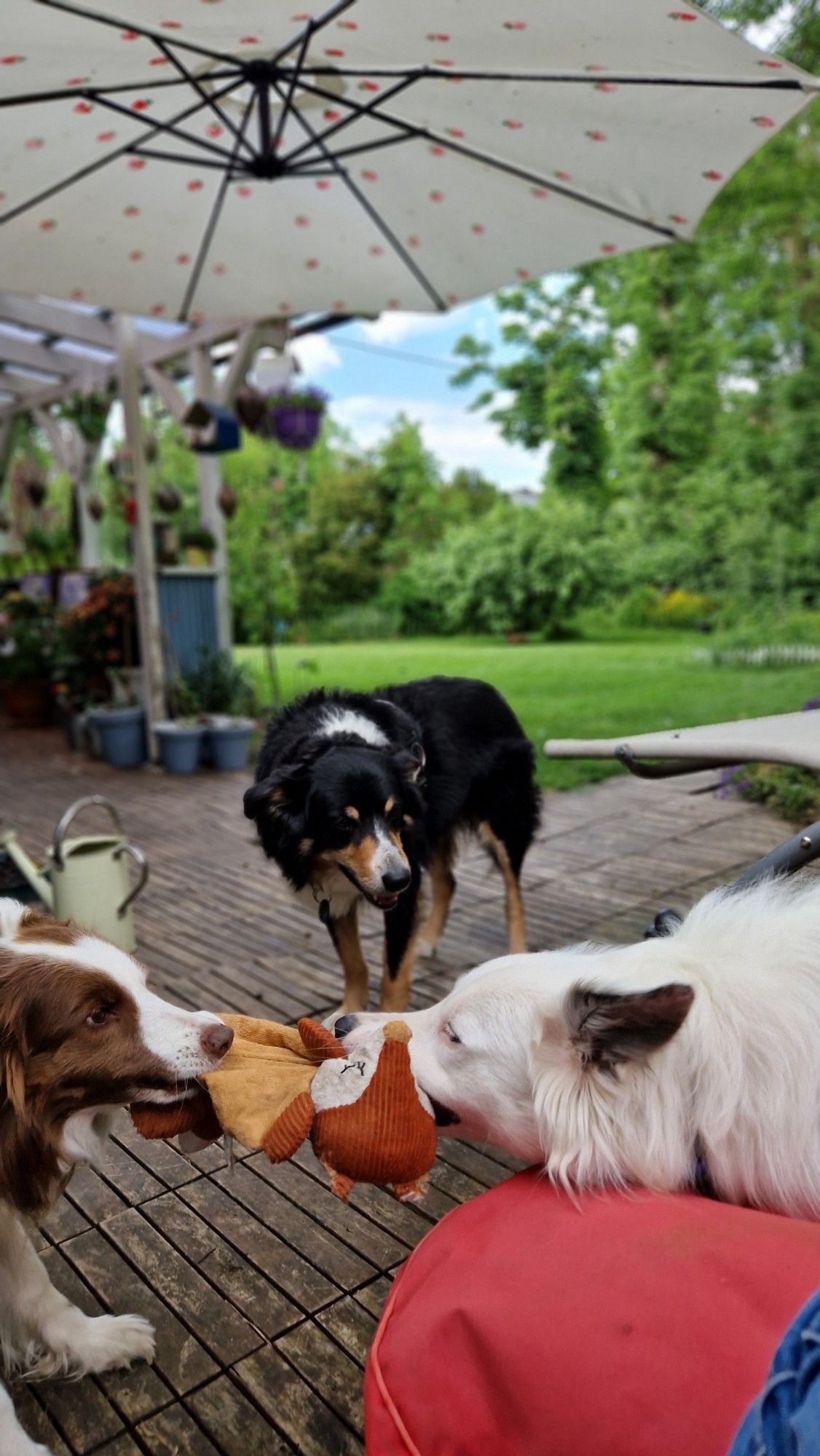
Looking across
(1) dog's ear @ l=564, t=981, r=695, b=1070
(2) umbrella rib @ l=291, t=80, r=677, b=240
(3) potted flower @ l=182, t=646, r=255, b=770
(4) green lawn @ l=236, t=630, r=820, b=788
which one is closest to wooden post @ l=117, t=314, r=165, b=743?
(3) potted flower @ l=182, t=646, r=255, b=770

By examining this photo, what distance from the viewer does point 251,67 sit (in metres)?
2.96

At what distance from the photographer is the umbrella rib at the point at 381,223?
334 cm

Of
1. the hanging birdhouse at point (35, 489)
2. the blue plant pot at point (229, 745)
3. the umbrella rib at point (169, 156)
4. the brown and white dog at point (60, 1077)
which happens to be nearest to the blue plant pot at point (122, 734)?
the blue plant pot at point (229, 745)

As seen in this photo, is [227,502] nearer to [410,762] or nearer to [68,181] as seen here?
[68,181]

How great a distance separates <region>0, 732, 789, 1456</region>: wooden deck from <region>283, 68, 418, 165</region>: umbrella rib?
2856 mm

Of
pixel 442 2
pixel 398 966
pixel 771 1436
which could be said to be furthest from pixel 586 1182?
pixel 442 2

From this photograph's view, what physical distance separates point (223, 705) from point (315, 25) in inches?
214

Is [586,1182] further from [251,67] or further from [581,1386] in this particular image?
[251,67]

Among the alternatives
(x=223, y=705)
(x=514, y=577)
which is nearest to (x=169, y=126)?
(x=223, y=705)

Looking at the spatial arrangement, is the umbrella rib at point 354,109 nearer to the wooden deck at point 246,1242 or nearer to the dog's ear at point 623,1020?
the wooden deck at point 246,1242

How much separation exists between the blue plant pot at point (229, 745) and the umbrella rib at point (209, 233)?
125 inches

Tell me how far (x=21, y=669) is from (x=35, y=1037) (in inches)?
352

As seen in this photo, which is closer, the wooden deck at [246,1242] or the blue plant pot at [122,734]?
the wooden deck at [246,1242]

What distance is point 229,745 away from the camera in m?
6.98
